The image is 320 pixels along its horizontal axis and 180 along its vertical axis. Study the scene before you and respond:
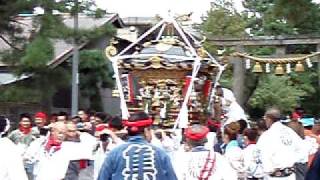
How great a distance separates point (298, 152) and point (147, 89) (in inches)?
152

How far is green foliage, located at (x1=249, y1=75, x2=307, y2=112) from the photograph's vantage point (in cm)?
3266

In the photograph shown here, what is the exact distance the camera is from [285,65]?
19266 mm

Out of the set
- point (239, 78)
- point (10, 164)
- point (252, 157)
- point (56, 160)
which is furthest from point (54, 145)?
point (239, 78)

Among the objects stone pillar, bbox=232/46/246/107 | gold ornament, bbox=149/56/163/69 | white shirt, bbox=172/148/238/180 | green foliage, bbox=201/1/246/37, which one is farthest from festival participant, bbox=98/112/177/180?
green foliage, bbox=201/1/246/37

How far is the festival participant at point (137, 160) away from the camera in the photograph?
232 inches

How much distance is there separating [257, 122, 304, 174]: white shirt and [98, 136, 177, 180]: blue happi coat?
3475 millimetres

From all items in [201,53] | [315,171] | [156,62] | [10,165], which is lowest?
[10,165]

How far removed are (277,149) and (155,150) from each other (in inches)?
141

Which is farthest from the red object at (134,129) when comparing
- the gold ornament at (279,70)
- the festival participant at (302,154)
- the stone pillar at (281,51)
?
the stone pillar at (281,51)

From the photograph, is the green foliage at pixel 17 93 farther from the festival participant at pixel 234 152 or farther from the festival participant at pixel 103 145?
the festival participant at pixel 234 152

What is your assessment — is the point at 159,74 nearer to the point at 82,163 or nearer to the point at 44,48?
the point at 44,48

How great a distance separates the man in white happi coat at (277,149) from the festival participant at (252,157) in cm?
9

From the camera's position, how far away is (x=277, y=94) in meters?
33.2

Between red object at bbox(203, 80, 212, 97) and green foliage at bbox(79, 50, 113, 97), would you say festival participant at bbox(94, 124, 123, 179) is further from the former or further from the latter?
green foliage at bbox(79, 50, 113, 97)
